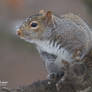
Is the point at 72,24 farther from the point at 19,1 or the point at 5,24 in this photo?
the point at 19,1

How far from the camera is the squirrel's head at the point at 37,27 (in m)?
2.88

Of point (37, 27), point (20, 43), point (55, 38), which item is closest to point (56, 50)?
point (55, 38)

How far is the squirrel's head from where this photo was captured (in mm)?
2879

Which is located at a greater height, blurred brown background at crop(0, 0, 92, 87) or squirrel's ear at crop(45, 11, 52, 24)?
squirrel's ear at crop(45, 11, 52, 24)

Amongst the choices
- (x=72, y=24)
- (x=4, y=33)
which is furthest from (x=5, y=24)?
(x=72, y=24)

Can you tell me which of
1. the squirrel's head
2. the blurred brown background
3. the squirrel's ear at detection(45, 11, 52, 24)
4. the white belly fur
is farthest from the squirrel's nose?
the blurred brown background

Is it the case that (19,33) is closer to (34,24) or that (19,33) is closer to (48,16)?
(34,24)

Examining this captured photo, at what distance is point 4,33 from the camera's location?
25.3ft

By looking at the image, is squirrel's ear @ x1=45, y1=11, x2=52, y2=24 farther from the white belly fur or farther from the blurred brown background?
the blurred brown background

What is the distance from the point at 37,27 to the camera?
2928 millimetres

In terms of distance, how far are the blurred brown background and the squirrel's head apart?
2.45 meters

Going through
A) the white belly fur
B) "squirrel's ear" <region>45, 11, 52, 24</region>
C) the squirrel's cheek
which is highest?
"squirrel's ear" <region>45, 11, 52, 24</region>

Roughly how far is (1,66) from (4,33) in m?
0.86

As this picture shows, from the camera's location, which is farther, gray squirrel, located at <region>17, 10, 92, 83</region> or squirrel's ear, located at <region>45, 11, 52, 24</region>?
squirrel's ear, located at <region>45, 11, 52, 24</region>
